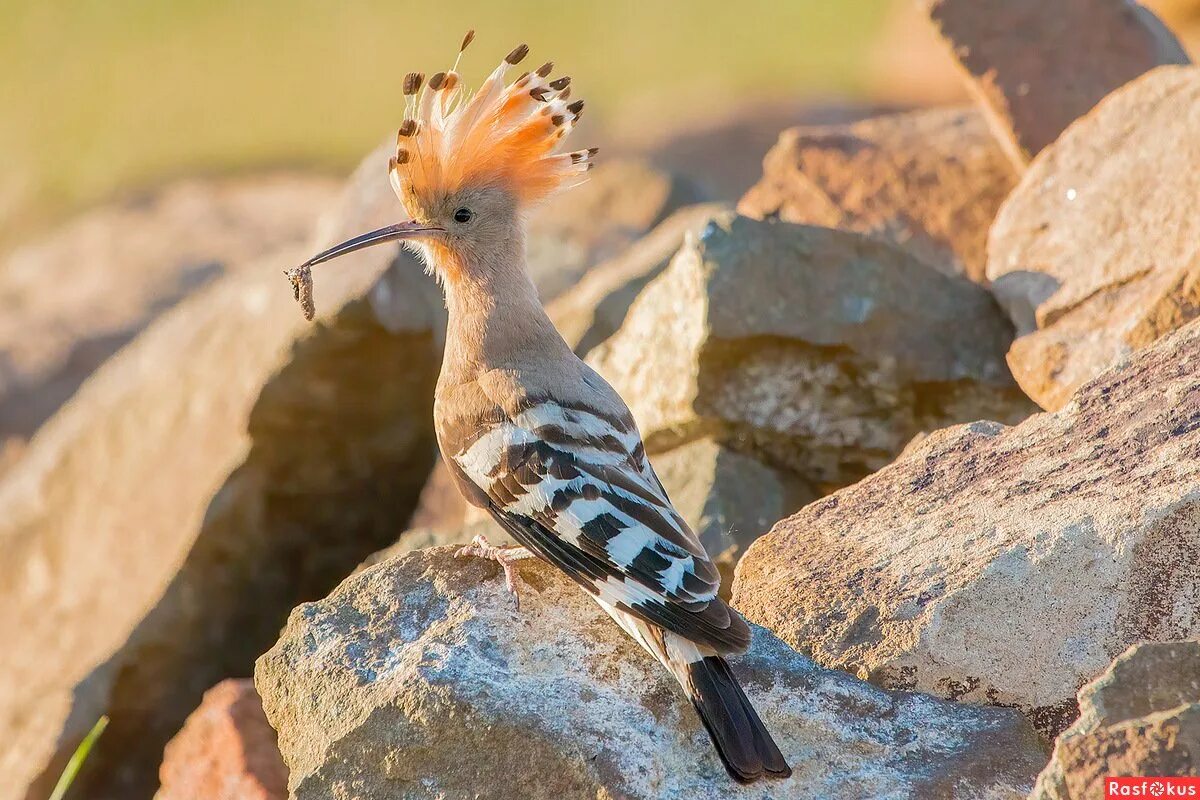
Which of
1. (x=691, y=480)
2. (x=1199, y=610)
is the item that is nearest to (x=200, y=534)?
(x=691, y=480)

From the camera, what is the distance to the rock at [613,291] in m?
5.52

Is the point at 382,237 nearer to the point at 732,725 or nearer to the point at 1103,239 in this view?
the point at 732,725

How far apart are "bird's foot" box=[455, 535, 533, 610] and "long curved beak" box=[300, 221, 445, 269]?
985 millimetres

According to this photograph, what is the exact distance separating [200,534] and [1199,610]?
11.7 feet

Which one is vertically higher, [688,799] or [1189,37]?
[1189,37]

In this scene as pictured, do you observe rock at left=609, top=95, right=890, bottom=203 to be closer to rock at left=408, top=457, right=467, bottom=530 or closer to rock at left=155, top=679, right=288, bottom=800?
rock at left=408, top=457, right=467, bottom=530

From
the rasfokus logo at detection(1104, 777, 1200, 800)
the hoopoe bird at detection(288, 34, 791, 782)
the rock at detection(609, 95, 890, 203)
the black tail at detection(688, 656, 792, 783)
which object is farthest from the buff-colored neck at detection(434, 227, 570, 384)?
the rock at detection(609, 95, 890, 203)

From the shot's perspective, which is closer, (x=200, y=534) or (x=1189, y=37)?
(x=200, y=534)

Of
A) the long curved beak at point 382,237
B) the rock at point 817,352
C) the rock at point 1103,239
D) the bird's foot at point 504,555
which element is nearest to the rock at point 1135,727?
the bird's foot at point 504,555

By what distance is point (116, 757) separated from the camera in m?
5.29

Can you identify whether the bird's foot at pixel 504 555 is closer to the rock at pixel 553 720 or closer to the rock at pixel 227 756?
the rock at pixel 553 720

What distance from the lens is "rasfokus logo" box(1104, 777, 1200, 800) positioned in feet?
7.59

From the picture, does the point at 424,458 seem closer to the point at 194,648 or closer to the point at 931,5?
the point at 194,648

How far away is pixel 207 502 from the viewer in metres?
5.33
